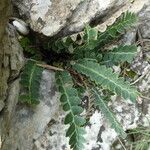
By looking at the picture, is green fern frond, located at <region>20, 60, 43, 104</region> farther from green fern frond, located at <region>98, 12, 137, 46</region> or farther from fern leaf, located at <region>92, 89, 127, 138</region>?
green fern frond, located at <region>98, 12, 137, 46</region>

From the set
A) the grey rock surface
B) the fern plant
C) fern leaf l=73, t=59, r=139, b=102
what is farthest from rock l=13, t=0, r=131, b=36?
fern leaf l=73, t=59, r=139, b=102

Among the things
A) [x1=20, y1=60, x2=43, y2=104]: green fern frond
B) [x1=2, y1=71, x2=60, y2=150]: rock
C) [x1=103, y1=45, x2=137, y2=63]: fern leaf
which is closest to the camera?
[x1=2, y1=71, x2=60, y2=150]: rock

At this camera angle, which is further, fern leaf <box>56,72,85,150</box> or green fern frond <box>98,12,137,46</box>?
green fern frond <box>98,12,137,46</box>

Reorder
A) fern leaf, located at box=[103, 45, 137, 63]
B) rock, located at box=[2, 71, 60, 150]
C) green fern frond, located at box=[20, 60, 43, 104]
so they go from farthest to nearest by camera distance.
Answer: fern leaf, located at box=[103, 45, 137, 63]
green fern frond, located at box=[20, 60, 43, 104]
rock, located at box=[2, 71, 60, 150]

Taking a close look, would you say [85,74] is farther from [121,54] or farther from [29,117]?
[29,117]

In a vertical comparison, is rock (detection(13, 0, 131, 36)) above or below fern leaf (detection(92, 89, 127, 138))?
above
